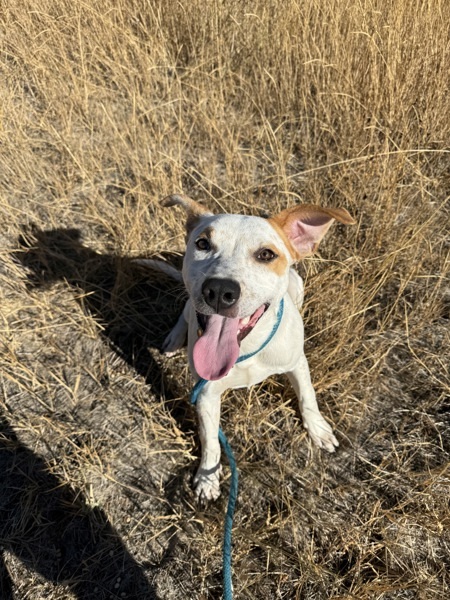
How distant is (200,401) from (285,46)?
2881 millimetres

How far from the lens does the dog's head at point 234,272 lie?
159cm

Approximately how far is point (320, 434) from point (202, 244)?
1.29 meters

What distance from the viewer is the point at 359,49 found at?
327 cm

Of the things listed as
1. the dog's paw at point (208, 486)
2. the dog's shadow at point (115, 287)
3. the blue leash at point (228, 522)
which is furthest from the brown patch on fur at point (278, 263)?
the dog's shadow at point (115, 287)

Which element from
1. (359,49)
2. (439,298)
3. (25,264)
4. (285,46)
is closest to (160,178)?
(25,264)

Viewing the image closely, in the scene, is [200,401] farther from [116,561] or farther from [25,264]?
[25,264]

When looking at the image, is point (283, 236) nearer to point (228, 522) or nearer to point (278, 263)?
point (278, 263)

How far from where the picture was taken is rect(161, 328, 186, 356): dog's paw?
2.74 metres

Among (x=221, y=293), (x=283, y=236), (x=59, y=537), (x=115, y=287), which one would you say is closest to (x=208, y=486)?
(x=59, y=537)

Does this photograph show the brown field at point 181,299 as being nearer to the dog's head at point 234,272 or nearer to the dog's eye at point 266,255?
the dog's head at point 234,272

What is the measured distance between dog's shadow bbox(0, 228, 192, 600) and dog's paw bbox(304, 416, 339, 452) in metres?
0.71

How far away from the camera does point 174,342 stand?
9.01 ft

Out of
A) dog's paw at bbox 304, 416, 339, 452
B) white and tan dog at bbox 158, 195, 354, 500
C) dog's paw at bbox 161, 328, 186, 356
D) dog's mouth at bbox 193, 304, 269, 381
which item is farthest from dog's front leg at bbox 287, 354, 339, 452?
dog's paw at bbox 161, 328, 186, 356

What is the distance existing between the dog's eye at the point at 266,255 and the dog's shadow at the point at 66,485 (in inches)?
47.4
